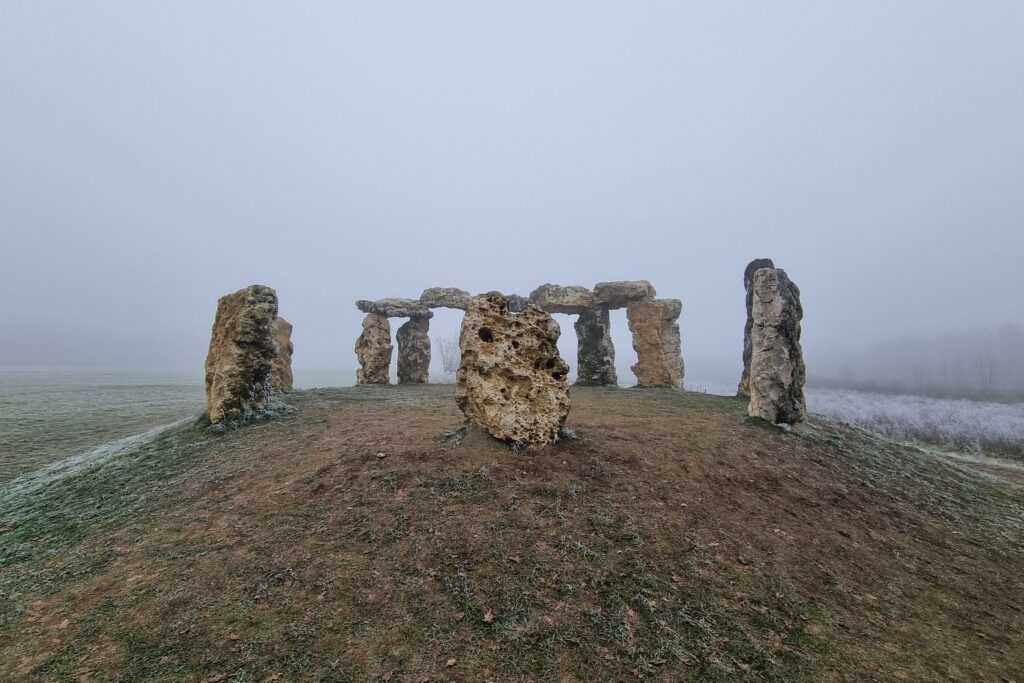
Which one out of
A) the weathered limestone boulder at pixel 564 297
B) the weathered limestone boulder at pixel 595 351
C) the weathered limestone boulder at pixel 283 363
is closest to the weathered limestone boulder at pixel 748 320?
the weathered limestone boulder at pixel 595 351

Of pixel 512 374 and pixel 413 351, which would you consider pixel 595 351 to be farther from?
pixel 512 374

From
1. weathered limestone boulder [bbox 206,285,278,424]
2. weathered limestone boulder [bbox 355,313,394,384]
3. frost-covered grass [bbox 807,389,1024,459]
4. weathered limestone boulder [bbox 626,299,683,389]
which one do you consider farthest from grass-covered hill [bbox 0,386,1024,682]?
weathered limestone boulder [bbox 355,313,394,384]

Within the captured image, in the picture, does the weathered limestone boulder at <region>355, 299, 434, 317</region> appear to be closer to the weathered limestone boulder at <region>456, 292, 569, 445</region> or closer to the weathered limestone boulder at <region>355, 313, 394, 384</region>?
the weathered limestone boulder at <region>355, 313, 394, 384</region>

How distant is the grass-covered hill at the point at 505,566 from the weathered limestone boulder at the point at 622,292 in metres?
12.3

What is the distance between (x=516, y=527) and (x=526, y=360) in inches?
131

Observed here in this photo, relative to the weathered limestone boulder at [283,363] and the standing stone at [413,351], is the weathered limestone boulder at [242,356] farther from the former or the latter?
the standing stone at [413,351]

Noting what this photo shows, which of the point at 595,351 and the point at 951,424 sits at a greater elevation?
the point at 595,351

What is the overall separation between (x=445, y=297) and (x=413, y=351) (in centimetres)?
322

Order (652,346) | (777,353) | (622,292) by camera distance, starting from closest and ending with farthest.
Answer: (777,353) < (622,292) < (652,346)

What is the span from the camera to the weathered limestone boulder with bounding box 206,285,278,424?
1015 cm

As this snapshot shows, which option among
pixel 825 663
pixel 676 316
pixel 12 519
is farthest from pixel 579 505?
pixel 676 316

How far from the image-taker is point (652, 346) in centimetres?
1994

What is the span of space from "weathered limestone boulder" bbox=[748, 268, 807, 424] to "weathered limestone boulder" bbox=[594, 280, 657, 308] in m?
9.47

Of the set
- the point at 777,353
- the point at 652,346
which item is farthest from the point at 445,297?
the point at 777,353
